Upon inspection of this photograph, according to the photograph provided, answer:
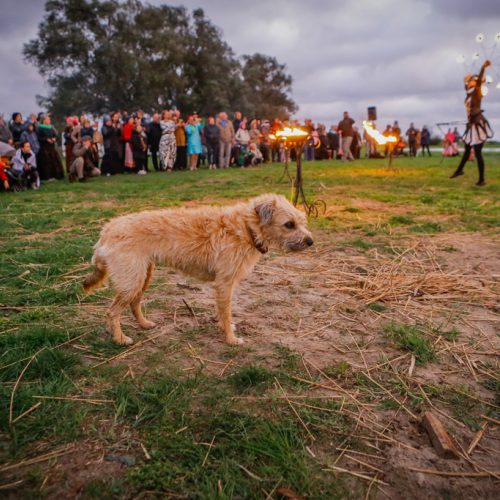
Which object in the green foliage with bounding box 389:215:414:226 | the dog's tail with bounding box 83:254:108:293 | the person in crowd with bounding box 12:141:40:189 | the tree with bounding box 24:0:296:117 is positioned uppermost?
the tree with bounding box 24:0:296:117

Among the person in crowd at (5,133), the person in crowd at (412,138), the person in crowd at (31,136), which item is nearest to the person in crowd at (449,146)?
the person in crowd at (412,138)

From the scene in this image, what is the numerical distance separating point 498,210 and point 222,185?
343 inches

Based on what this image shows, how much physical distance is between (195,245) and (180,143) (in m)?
18.9

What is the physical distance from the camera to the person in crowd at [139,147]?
19.2 meters

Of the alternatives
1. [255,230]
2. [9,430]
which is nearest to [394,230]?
[255,230]

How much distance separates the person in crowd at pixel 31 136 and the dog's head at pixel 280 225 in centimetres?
1502

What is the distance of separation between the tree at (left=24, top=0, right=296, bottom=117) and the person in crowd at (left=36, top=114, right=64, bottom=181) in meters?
22.0

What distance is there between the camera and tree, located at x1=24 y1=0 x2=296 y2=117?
115ft

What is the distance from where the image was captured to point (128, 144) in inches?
775

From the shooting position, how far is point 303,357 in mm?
3328

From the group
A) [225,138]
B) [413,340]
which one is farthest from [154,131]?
[413,340]

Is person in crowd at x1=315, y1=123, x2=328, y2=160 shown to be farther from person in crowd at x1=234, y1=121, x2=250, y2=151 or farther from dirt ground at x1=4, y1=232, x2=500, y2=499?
dirt ground at x1=4, y1=232, x2=500, y2=499

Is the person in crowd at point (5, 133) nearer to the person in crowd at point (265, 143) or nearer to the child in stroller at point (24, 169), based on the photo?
the child in stroller at point (24, 169)

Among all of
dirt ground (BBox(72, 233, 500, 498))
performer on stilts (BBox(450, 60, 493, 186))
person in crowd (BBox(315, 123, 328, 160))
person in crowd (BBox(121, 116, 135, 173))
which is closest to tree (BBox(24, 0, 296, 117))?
person in crowd (BBox(315, 123, 328, 160))
